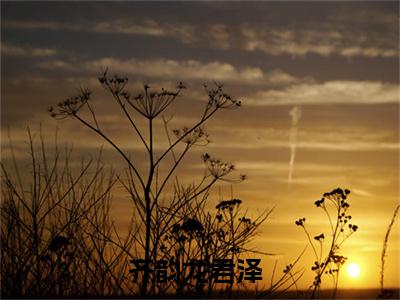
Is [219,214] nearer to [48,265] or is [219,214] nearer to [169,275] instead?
[169,275]

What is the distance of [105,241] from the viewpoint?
7871mm

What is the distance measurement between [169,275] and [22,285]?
63.3 inches

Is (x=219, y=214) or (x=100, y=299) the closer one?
(x=100, y=299)

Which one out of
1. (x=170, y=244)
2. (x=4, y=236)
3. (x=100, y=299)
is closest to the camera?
(x=100, y=299)

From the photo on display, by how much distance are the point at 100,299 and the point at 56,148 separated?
2120 millimetres

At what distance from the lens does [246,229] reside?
8.56 m

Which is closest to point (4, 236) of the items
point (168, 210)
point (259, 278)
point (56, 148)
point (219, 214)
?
point (56, 148)

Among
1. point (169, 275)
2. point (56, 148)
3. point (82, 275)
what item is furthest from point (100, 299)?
point (56, 148)

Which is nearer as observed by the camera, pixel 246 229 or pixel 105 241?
pixel 105 241

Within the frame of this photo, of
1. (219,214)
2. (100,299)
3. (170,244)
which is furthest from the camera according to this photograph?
(219,214)

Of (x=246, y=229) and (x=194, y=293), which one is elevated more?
(x=246, y=229)

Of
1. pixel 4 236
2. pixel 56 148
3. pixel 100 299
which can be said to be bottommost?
pixel 100 299

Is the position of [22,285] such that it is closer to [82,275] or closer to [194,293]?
[82,275]

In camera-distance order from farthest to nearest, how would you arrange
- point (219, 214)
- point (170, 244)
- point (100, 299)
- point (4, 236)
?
point (219, 214), point (170, 244), point (4, 236), point (100, 299)
